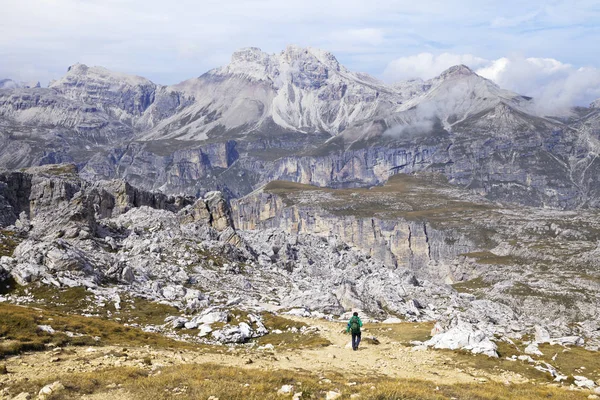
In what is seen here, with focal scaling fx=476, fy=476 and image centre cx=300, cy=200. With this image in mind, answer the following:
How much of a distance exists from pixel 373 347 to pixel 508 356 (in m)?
10.3

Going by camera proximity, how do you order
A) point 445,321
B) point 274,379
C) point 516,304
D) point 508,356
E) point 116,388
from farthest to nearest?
point 516,304
point 445,321
point 508,356
point 274,379
point 116,388

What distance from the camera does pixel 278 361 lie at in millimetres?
32844

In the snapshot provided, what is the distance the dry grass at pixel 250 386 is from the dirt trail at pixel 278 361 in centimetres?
215

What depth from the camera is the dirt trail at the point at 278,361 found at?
26.0 m

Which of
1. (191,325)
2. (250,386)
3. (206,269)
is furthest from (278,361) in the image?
(206,269)

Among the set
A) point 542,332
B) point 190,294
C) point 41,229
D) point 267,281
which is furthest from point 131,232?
point 542,332

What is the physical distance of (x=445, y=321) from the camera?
50.7m

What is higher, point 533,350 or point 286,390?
point 286,390

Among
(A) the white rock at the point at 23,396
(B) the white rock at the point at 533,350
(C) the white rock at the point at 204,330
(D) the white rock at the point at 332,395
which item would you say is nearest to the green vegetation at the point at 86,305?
(C) the white rock at the point at 204,330

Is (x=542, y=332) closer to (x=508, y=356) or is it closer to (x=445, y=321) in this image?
(x=445, y=321)

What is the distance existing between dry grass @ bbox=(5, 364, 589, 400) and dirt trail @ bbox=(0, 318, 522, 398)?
7.04 feet

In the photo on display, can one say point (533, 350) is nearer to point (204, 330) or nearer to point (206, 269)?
point (204, 330)

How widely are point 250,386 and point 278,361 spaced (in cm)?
1029

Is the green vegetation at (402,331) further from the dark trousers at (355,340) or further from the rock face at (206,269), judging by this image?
the dark trousers at (355,340)
